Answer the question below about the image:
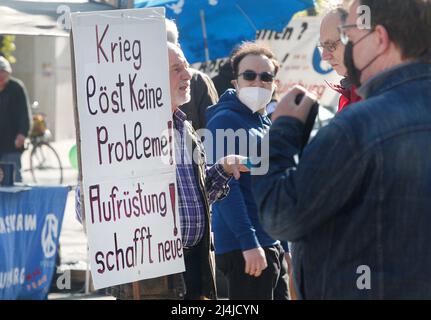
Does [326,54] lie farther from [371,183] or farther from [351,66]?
[371,183]

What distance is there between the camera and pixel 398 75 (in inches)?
112

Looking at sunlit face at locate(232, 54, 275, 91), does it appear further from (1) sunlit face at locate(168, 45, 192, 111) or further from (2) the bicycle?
(2) the bicycle

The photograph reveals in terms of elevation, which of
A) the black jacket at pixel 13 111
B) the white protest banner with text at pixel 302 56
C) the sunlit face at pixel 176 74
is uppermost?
the white protest banner with text at pixel 302 56

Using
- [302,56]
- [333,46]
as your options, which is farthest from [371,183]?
[302,56]

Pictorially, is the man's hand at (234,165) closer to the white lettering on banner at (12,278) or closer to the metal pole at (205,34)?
the white lettering on banner at (12,278)

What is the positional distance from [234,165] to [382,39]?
5.23 feet

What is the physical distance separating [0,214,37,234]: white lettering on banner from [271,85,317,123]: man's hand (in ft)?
15.4

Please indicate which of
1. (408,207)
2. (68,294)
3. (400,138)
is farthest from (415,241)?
(68,294)

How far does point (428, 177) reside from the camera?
274cm

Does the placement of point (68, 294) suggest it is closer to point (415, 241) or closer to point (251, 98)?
point (251, 98)

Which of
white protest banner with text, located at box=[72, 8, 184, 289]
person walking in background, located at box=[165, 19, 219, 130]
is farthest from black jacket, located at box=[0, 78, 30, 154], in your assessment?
white protest banner with text, located at box=[72, 8, 184, 289]

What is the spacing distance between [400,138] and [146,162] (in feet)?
5.09

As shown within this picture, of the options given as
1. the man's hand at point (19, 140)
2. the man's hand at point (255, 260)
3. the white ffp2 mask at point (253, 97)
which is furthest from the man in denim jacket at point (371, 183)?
the man's hand at point (19, 140)

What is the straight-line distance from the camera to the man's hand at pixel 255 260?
16.8 feet
